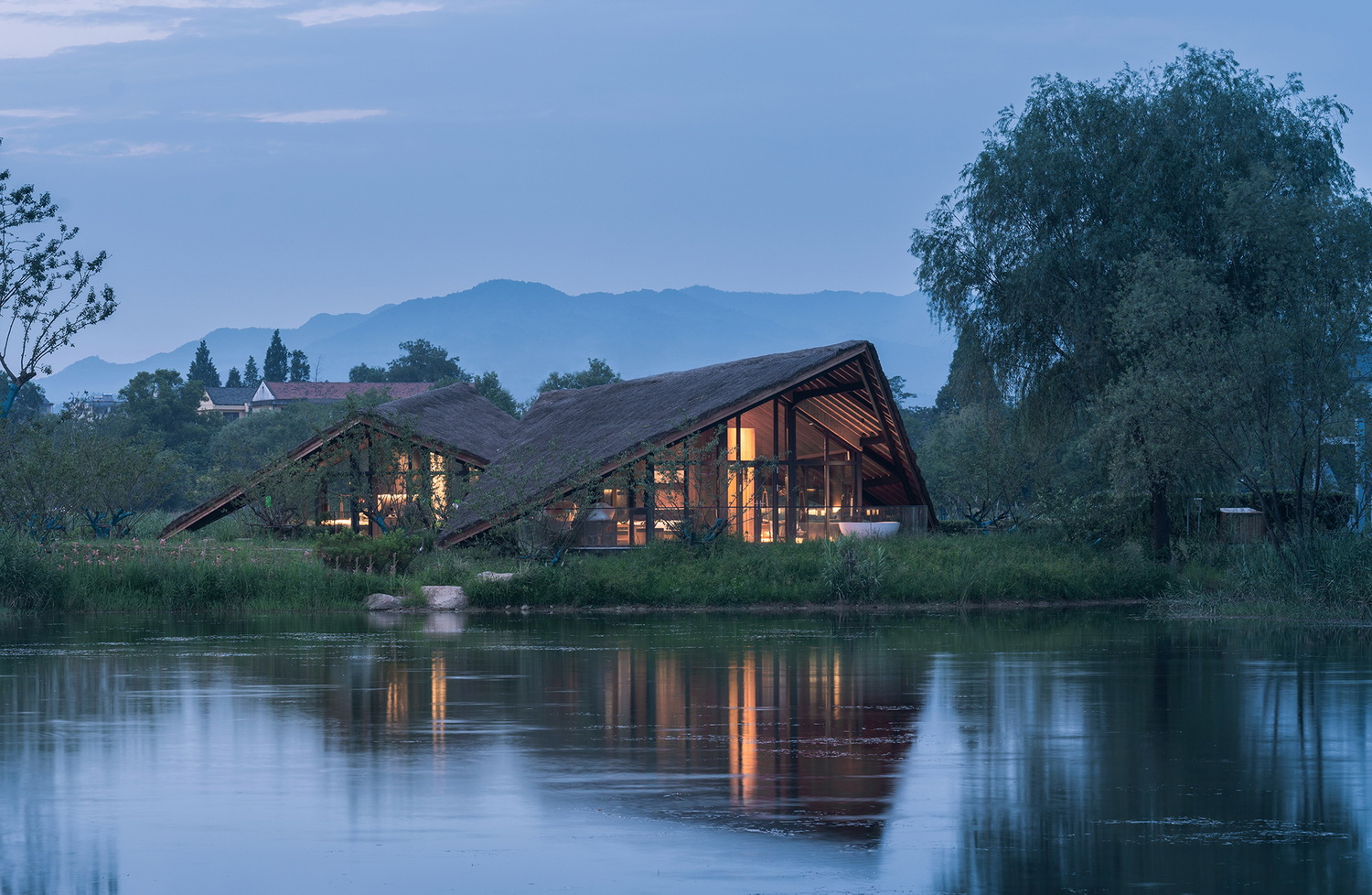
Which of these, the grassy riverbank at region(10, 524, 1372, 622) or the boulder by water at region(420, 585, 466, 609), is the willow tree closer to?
the grassy riverbank at region(10, 524, 1372, 622)

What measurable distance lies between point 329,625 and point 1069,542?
18890 mm

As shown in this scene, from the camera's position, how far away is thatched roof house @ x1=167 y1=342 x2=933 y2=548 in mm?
35531

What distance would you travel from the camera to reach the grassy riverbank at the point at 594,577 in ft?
99.0

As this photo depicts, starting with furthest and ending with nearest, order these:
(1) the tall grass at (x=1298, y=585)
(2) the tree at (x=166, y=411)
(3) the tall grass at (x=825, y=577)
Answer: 1. (2) the tree at (x=166, y=411)
2. (3) the tall grass at (x=825, y=577)
3. (1) the tall grass at (x=1298, y=585)

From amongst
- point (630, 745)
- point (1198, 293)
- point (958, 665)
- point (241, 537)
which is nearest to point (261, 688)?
point (630, 745)

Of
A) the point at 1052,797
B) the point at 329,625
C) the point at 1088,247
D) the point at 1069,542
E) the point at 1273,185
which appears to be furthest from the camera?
the point at 1069,542

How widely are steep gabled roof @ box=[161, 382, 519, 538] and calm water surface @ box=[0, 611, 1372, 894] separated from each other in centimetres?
2250

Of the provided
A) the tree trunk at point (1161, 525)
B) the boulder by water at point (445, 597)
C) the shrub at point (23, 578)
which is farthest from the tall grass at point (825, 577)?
the shrub at point (23, 578)

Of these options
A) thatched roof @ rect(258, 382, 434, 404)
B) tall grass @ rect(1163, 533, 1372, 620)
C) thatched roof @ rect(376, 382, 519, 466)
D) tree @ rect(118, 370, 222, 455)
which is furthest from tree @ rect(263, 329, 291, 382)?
tall grass @ rect(1163, 533, 1372, 620)

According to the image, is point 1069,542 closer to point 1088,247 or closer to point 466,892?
point 1088,247

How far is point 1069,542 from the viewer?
3675cm

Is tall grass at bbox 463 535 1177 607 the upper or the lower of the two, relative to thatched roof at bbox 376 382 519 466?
lower

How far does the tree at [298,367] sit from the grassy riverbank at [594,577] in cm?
13822

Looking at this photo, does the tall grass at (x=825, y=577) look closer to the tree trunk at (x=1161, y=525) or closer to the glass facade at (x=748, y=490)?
the tree trunk at (x=1161, y=525)
